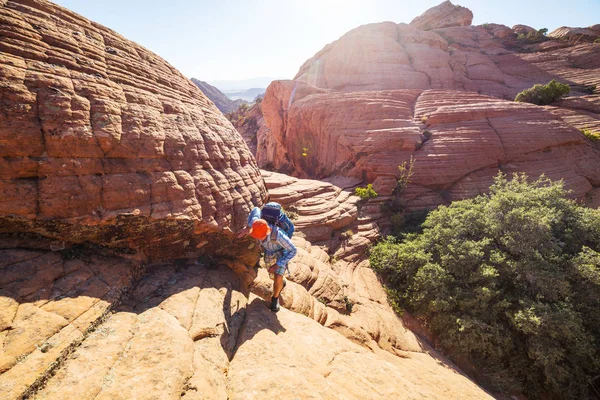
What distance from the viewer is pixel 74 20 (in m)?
5.22

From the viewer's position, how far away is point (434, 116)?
65.1 ft

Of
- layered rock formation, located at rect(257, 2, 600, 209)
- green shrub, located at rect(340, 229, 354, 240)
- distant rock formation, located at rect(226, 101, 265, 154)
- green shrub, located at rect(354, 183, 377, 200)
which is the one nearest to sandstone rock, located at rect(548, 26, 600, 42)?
layered rock formation, located at rect(257, 2, 600, 209)

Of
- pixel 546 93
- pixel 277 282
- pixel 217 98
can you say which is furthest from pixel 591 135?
pixel 217 98

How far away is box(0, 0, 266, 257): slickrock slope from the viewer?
11.8 ft

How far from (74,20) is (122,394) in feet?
25.0

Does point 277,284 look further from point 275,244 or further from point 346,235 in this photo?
point 346,235

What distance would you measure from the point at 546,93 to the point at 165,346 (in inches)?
1341

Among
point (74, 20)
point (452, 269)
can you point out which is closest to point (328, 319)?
point (452, 269)

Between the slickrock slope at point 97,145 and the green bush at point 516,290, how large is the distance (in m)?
8.46

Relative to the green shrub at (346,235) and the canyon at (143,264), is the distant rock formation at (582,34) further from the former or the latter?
the canyon at (143,264)

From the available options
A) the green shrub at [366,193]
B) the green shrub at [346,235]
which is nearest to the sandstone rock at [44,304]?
the green shrub at [346,235]

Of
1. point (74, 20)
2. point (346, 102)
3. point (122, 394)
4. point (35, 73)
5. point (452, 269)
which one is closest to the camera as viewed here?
point (122, 394)

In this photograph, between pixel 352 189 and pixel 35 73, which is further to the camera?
pixel 352 189

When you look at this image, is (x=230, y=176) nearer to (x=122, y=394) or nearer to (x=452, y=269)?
(x=122, y=394)
